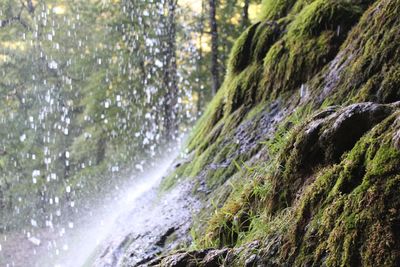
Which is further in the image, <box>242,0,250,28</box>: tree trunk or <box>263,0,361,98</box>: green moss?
<box>242,0,250,28</box>: tree trunk

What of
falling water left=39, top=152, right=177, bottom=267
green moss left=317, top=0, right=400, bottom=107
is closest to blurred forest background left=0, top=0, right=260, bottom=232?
falling water left=39, top=152, right=177, bottom=267

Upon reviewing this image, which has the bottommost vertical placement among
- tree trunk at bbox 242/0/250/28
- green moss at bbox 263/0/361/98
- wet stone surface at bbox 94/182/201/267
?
wet stone surface at bbox 94/182/201/267

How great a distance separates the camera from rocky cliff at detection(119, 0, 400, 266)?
1900 mm

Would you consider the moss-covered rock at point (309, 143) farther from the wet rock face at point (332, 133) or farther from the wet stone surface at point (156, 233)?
the wet stone surface at point (156, 233)

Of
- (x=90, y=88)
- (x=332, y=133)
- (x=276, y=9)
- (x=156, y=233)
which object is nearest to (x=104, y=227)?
(x=156, y=233)

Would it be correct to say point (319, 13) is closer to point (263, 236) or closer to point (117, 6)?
point (263, 236)

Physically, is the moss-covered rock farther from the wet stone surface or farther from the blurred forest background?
the blurred forest background

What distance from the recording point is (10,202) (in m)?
18.7

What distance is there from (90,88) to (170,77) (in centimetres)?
293

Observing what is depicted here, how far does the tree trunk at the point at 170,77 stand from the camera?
1588 cm

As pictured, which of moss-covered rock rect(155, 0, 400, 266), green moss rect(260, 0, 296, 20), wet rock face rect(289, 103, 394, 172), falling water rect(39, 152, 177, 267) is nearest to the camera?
moss-covered rock rect(155, 0, 400, 266)

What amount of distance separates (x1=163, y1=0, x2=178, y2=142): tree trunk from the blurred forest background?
0.13 ft

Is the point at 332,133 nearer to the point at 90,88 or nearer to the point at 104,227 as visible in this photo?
the point at 104,227

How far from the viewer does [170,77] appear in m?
16.0
